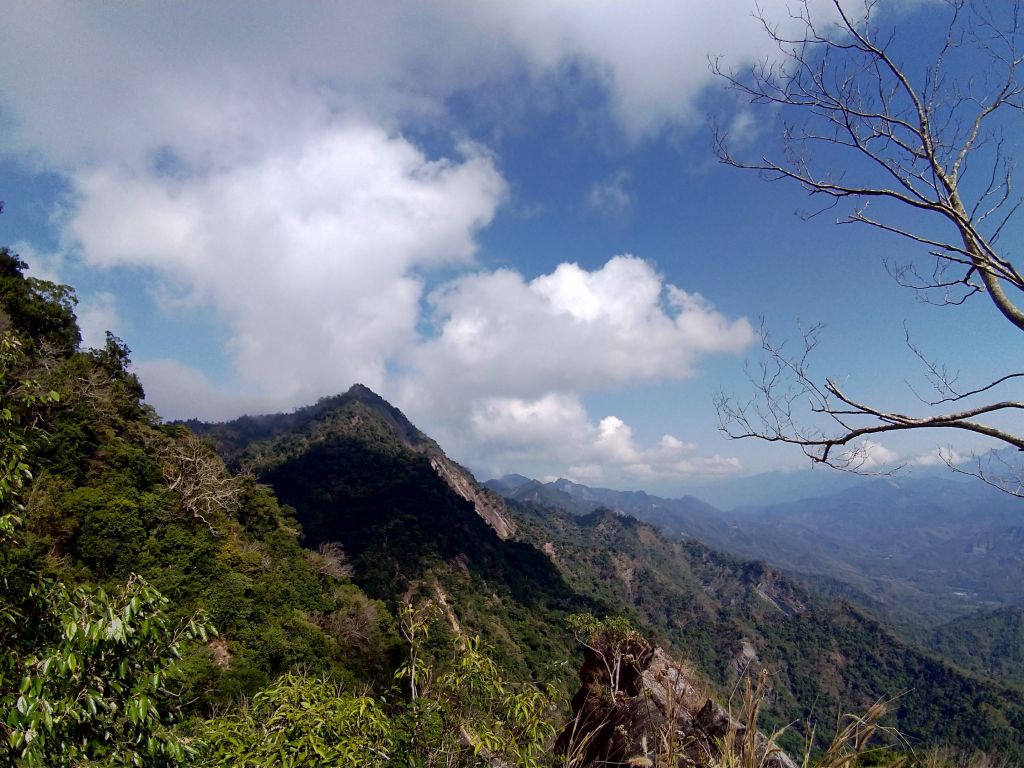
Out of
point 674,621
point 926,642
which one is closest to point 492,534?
point 674,621

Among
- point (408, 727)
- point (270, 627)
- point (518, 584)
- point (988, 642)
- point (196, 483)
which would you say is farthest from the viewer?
point (988, 642)

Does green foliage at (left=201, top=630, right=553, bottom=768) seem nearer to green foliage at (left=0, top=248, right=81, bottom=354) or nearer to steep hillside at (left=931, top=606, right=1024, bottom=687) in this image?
green foliage at (left=0, top=248, right=81, bottom=354)

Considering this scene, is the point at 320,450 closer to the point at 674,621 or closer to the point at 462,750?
the point at 462,750

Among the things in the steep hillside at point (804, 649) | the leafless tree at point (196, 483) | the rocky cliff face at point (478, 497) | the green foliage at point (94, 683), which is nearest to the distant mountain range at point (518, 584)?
the steep hillside at point (804, 649)

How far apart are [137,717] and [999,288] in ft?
27.0

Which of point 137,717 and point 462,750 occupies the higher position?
point 137,717

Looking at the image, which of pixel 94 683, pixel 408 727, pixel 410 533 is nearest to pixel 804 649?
pixel 410 533

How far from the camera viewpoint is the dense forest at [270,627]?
12.2ft

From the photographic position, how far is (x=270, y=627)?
908 inches

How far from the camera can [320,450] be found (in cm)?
9175

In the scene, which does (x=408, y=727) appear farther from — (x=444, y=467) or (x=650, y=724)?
(x=444, y=467)

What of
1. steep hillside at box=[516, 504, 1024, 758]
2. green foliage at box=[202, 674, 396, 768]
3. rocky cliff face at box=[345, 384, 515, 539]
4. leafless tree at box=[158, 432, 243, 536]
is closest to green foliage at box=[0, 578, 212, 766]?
green foliage at box=[202, 674, 396, 768]

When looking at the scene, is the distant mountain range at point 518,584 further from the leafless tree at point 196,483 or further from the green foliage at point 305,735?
the green foliage at point 305,735

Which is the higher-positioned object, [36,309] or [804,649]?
A: [36,309]
